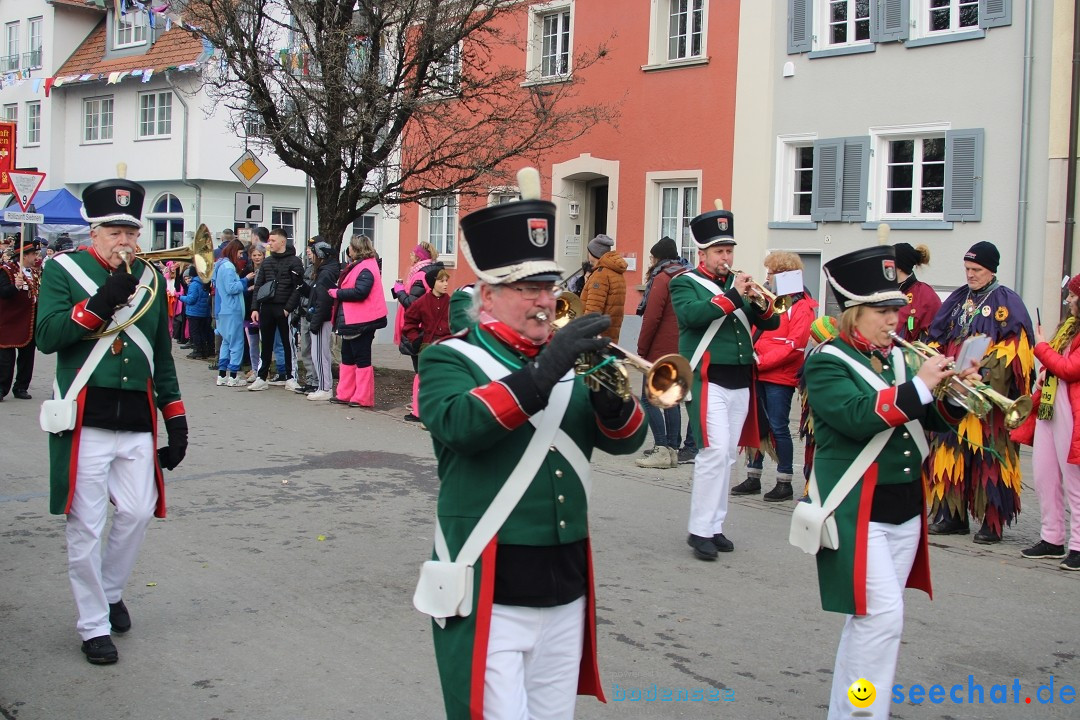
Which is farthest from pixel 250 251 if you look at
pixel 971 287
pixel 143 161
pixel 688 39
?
pixel 143 161

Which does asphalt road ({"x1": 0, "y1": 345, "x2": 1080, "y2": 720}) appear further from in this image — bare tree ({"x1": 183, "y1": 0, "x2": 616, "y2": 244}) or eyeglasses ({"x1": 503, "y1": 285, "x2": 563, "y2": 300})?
bare tree ({"x1": 183, "y1": 0, "x2": 616, "y2": 244})

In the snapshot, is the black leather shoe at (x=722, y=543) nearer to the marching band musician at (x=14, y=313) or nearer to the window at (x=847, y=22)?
the marching band musician at (x=14, y=313)

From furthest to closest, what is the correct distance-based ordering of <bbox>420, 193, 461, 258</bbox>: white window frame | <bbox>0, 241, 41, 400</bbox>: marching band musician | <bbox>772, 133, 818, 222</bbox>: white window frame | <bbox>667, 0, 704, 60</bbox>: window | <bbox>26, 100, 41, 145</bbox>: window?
1. <bbox>26, 100, 41, 145</bbox>: window
2. <bbox>420, 193, 461, 258</bbox>: white window frame
3. <bbox>667, 0, 704, 60</bbox>: window
4. <bbox>772, 133, 818, 222</bbox>: white window frame
5. <bbox>0, 241, 41, 400</bbox>: marching band musician

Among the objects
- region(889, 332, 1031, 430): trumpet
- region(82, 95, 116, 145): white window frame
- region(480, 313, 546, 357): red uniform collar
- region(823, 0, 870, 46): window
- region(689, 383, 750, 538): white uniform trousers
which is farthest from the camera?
region(82, 95, 116, 145): white window frame

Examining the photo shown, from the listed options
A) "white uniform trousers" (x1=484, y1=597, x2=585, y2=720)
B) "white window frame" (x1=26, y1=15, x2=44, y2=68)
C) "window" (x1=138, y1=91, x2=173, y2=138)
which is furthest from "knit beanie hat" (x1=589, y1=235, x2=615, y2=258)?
"white window frame" (x1=26, y1=15, x2=44, y2=68)

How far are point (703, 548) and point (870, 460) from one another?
3.06 metres

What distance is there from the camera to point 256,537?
7609 millimetres

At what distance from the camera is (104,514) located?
5348mm

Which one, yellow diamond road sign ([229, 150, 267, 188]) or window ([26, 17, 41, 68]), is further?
window ([26, 17, 41, 68])

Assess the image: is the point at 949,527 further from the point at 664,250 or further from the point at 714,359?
the point at 664,250

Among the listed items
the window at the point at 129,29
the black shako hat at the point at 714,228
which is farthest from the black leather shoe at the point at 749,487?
the window at the point at 129,29

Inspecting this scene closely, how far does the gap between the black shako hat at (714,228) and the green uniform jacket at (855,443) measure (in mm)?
2746

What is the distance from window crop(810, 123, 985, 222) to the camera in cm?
1641

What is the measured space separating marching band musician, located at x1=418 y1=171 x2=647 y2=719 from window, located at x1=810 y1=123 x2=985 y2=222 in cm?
1450
